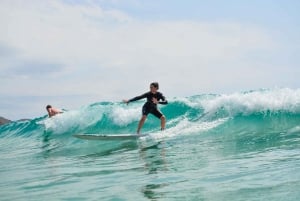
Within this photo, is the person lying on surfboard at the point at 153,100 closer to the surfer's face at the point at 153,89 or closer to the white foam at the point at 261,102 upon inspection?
the surfer's face at the point at 153,89

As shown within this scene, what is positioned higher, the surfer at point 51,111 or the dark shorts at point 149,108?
the surfer at point 51,111

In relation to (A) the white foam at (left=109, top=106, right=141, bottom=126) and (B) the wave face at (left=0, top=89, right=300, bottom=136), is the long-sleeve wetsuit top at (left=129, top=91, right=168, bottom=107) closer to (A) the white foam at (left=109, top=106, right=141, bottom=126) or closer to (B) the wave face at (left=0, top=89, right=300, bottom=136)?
(B) the wave face at (left=0, top=89, right=300, bottom=136)

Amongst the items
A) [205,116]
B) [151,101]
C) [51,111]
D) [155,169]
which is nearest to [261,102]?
[205,116]

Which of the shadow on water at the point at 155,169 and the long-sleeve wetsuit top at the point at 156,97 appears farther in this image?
the long-sleeve wetsuit top at the point at 156,97

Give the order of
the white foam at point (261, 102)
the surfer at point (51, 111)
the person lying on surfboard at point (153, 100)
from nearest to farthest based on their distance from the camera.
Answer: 1. the person lying on surfboard at point (153, 100)
2. the white foam at point (261, 102)
3. the surfer at point (51, 111)

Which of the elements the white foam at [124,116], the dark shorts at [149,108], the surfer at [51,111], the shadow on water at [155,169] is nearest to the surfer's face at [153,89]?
the dark shorts at [149,108]

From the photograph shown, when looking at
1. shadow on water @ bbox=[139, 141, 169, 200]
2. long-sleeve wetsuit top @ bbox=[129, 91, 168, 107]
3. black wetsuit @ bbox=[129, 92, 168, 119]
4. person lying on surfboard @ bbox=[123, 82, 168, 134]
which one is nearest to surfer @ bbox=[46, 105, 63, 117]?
person lying on surfboard @ bbox=[123, 82, 168, 134]

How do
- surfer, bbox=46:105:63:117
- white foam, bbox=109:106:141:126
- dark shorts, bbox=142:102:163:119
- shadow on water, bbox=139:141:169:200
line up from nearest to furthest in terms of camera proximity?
shadow on water, bbox=139:141:169:200 → dark shorts, bbox=142:102:163:119 → surfer, bbox=46:105:63:117 → white foam, bbox=109:106:141:126

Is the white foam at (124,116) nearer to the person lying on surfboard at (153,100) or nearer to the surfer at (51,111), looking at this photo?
the surfer at (51,111)

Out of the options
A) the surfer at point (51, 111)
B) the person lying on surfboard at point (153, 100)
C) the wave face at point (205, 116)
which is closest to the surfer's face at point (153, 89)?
the person lying on surfboard at point (153, 100)

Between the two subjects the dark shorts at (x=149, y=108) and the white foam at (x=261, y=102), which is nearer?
the dark shorts at (x=149, y=108)

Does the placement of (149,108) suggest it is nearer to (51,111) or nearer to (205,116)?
(205,116)

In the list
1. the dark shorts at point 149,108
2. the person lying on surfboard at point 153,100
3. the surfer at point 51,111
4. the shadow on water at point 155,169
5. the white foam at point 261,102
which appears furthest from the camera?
the surfer at point 51,111

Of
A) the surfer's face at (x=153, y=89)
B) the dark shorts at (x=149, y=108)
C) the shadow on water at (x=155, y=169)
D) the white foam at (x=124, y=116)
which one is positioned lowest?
the shadow on water at (x=155, y=169)
